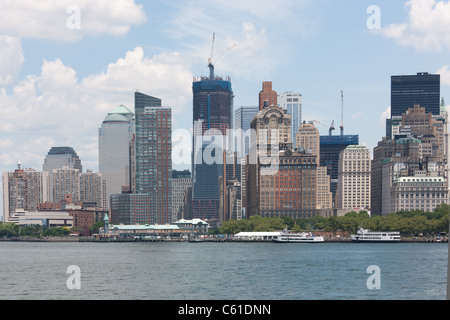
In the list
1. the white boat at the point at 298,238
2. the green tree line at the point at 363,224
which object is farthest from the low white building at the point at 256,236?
the green tree line at the point at 363,224

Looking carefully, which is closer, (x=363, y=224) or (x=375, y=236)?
(x=375, y=236)

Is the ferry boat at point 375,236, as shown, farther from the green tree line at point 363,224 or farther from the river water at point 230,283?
the river water at point 230,283

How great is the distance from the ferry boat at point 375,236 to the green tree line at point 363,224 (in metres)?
4.59

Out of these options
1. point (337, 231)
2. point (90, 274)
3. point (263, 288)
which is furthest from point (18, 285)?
point (337, 231)

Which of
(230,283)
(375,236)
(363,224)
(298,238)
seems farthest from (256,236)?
(230,283)

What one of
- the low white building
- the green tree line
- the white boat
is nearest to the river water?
the white boat

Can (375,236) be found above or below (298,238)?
above

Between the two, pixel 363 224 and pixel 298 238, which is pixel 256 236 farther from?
pixel 363 224

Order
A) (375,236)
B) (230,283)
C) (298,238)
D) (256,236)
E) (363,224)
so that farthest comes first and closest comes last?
(256,236), (363,224), (298,238), (375,236), (230,283)

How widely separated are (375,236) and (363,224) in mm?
13074

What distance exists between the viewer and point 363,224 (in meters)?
165

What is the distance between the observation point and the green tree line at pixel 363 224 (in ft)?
513
